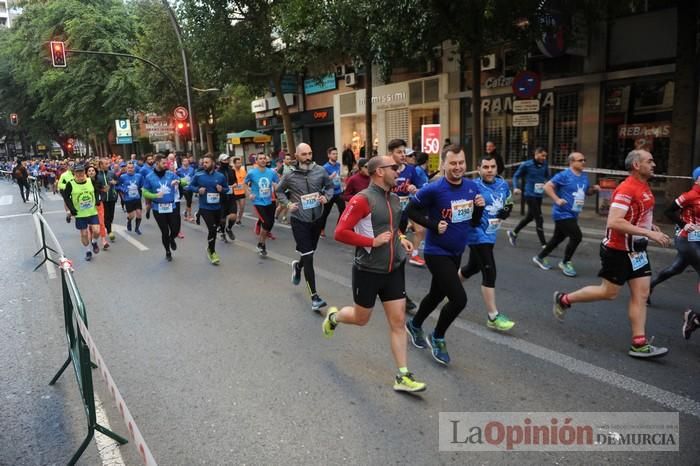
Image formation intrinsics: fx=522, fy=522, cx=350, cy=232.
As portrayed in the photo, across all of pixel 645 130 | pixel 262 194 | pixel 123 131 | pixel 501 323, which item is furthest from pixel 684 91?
pixel 123 131

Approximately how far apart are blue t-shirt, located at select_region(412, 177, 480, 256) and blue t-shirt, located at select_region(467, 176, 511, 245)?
0.46 metres

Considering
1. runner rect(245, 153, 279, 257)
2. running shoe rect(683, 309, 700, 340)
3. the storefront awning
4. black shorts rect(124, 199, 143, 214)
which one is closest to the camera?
running shoe rect(683, 309, 700, 340)

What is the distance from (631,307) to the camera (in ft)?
14.7

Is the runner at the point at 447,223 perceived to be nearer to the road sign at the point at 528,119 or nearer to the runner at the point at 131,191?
the runner at the point at 131,191

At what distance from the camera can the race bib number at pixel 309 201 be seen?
6641mm

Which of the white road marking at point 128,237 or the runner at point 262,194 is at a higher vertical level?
the runner at point 262,194

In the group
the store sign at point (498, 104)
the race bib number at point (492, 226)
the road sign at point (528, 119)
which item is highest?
the store sign at point (498, 104)

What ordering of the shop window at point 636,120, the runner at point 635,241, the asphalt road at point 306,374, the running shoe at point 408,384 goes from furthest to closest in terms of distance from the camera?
the shop window at point 636,120 → the runner at point 635,241 → the running shoe at point 408,384 → the asphalt road at point 306,374

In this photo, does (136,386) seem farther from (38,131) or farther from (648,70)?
(38,131)

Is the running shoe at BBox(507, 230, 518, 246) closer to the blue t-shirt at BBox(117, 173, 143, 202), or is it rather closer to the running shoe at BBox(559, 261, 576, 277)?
the running shoe at BBox(559, 261, 576, 277)

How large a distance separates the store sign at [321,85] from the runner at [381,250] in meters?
23.8

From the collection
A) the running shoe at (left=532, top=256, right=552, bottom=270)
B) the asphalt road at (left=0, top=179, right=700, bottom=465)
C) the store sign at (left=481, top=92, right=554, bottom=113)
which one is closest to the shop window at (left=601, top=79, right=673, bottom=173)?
the store sign at (left=481, top=92, right=554, bottom=113)

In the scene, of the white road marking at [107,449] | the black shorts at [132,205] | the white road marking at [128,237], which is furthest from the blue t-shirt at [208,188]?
the white road marking at [107,449]
